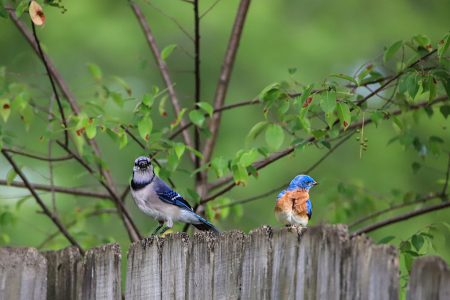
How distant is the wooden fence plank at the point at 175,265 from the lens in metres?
2.40

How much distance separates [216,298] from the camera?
230 centimetres

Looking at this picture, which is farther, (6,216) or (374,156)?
(374,156)

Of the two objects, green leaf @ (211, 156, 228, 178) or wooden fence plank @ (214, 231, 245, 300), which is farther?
green leaf @ (211, 156, 228, 178)

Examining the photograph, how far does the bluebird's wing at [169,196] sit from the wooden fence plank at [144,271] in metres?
0.89

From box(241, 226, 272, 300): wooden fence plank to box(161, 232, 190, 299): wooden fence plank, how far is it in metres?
0.31

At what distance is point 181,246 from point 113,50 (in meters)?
6.68

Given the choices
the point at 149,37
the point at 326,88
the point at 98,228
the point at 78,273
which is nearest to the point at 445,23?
the point at 149,37

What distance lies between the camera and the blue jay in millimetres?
3418

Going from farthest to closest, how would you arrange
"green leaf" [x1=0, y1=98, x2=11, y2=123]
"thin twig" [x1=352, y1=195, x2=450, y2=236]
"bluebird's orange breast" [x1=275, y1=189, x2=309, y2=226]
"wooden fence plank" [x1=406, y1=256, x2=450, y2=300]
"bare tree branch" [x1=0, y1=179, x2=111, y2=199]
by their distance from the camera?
"bare tree branch" [x1=0, y1=179, x2=111, y2=199], "green leaf" [x1=0, y1=98, x2=11, y2=123], "thin twig" [x1=352, y1=195, x2=450, y2=236], "bluebird's orange breast" [x1=275, y1=189, x2=309, y2=226], "wooden fence plank" [x1=406, y1=256, x2=450, y2=300]

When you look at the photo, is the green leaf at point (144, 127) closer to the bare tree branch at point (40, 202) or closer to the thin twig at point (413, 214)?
the bare tree branch at point (40, 202)

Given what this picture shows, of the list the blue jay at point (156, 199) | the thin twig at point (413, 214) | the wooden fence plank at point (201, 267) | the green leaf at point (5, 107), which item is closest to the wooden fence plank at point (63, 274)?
the wooden fence plank at point (201, 267)

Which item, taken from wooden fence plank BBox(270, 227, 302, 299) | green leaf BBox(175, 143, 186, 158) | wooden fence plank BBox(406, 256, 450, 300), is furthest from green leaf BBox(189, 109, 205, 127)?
wooden fence plank BBox(406, 256, 450, 300)

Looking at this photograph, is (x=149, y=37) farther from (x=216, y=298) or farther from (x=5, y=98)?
(x=216, y=298)

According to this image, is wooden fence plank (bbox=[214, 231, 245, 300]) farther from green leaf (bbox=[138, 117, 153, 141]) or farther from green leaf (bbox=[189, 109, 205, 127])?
green leaf (bbox=[189, 109, 205, 127])
